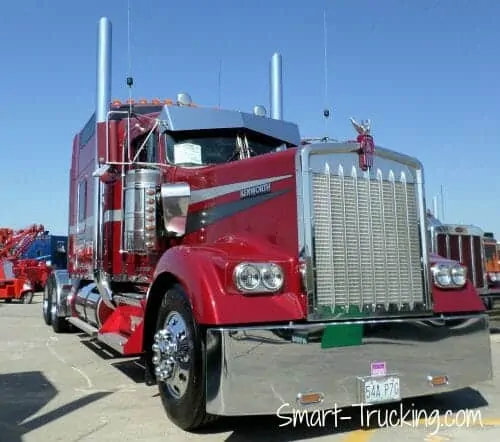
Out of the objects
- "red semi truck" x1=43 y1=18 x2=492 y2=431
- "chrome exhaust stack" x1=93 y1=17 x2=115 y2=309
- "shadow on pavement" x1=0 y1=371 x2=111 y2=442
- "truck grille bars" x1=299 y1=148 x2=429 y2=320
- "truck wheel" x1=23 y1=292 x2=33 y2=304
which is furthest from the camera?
"truck wheel" x1=23 y1=292 x2=33 y2=304

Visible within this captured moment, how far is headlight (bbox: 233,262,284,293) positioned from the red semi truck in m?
0.01

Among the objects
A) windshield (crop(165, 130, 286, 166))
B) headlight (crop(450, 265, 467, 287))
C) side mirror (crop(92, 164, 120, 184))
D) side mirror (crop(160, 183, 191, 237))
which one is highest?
windshield (crop(165, 130, 286, 166))

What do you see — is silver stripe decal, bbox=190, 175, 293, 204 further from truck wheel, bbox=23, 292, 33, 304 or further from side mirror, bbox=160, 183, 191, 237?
truck wheel, bbox=23, 292, 33, 304

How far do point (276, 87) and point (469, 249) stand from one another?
4.78 meters

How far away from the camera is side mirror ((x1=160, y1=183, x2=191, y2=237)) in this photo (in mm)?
6176

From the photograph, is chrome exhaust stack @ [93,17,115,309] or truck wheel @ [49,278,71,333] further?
truck wheel @ [49,278,71,333]

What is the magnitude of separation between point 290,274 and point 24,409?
9.59ft

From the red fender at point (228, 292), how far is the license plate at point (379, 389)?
69 cm

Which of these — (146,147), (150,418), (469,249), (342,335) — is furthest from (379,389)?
(469,249)

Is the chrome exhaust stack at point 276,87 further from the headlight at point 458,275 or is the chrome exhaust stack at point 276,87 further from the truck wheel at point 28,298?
the truck wheel at point 28,298

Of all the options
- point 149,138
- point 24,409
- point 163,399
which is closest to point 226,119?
point 149,138

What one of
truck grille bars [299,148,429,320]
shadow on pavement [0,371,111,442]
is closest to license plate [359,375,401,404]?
truck grille bars [299,148,429,320]

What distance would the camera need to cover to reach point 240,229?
556 cm

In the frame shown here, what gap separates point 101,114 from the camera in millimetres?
7867
